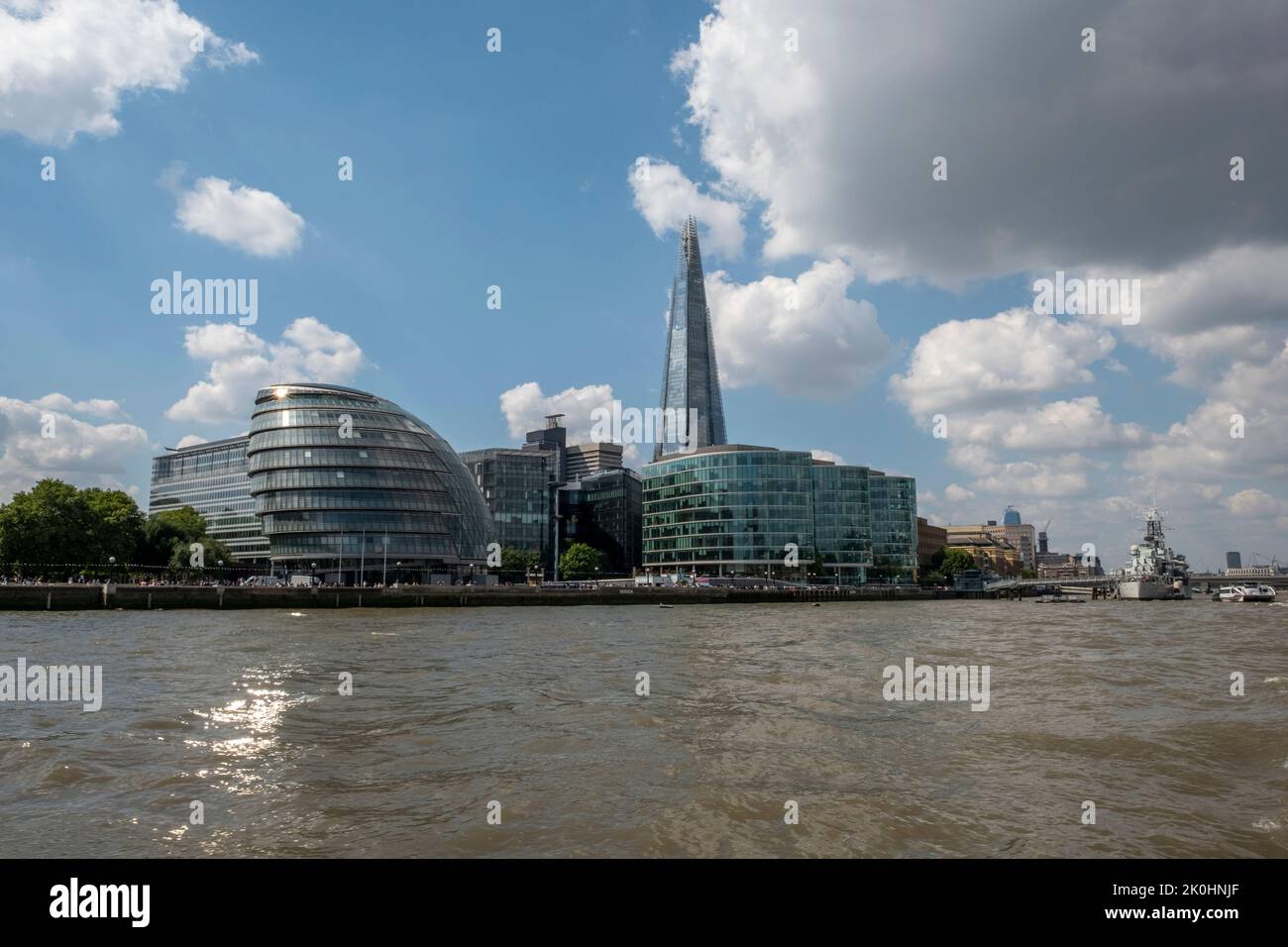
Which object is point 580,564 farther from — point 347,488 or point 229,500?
point 229,500

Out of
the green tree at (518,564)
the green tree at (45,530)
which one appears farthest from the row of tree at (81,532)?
the green tree at (518,564)

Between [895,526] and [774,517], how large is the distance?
117 feet

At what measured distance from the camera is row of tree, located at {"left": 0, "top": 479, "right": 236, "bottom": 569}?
270 ft

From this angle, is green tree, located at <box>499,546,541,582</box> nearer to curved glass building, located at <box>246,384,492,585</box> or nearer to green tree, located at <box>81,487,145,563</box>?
curved glass building, located at <box>246,384,492,585</box>

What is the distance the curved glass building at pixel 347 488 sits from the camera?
4382 inches

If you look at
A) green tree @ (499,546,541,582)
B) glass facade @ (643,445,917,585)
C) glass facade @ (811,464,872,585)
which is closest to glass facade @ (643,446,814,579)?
glass facade @ (643,445,917,585)

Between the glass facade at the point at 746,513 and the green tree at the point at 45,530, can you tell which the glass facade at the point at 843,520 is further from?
the green tree at the point at 45,530

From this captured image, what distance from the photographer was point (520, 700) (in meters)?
19.2

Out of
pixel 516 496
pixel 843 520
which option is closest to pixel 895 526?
pixel 843 520

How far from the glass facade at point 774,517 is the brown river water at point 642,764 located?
129704mm
